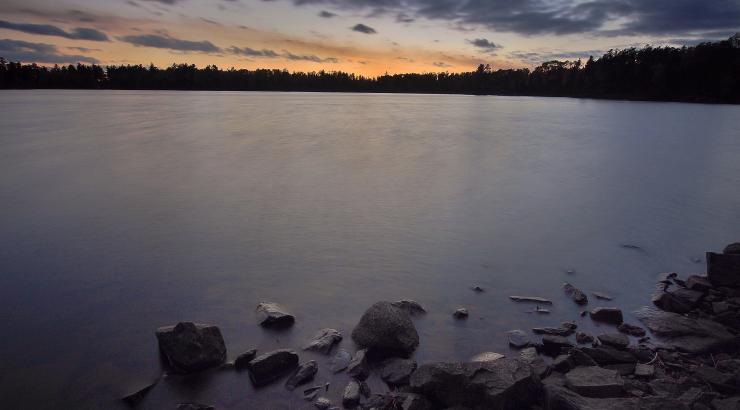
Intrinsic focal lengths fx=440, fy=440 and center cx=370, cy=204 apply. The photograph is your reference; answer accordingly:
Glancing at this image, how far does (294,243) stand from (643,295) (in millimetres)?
7592

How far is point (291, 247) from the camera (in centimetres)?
1073

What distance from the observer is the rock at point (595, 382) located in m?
4.76

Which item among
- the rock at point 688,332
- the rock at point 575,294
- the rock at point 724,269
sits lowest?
the rock at point 575,294

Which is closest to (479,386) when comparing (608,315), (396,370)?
(396,370)

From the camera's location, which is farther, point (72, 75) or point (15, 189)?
point (72, 75)

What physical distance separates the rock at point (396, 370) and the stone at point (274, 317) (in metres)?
1.88

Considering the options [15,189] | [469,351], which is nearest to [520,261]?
[469,351]

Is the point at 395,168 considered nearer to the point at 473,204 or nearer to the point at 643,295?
the point at 473,204

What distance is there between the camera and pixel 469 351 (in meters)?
6.26

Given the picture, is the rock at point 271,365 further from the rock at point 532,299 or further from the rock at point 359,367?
the rock at point 532,299

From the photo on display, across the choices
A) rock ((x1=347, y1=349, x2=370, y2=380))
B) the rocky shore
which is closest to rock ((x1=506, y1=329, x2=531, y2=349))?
the rocky shore

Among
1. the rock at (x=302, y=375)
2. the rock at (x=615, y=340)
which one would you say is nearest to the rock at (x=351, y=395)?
the rock at (x=302, y=375)

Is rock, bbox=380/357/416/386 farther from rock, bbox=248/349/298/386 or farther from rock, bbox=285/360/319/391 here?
rock, bbox=248/349/298/386

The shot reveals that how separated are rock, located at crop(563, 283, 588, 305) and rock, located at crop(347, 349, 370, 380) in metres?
4.23
